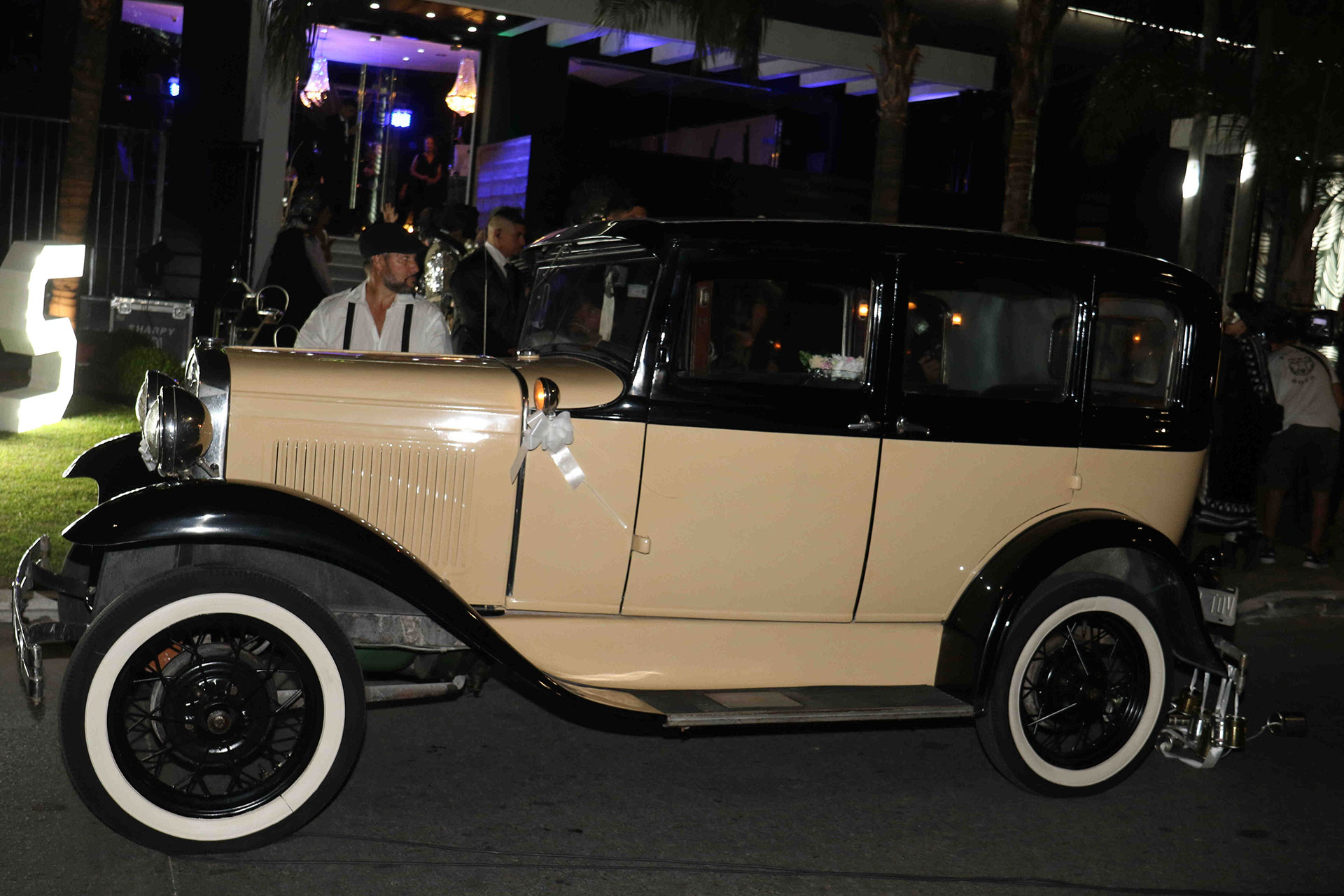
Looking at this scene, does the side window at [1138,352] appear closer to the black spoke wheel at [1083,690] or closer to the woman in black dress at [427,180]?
the black spoke wheel at [1083,690]

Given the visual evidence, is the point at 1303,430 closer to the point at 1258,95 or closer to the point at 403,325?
the point at 1258,95

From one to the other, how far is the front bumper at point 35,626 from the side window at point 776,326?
6.43ft

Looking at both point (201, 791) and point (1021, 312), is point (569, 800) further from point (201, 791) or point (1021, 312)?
point (1021, 312)

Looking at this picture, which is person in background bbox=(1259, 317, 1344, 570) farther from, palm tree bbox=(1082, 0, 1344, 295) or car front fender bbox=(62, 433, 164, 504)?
car front fender bbox=(62, 433, 164, 504)

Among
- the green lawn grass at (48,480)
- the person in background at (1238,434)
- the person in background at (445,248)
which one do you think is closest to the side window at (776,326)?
the green lawn grass at (48,480)

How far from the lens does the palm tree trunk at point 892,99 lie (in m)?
11.2

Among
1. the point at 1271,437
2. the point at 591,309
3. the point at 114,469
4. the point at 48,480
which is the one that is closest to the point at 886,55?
the point at 1271,437

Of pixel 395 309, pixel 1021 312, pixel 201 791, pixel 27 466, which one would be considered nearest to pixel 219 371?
pixel 201 791

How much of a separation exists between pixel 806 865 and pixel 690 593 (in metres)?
0.95

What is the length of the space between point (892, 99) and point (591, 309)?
7.75 meters

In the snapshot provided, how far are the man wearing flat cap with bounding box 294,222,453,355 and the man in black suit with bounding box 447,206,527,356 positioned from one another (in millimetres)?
403

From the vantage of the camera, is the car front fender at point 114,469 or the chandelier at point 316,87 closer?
the car front fender at point 114,469

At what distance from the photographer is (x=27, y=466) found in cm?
854

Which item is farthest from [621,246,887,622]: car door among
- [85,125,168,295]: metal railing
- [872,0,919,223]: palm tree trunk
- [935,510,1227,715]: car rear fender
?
[85,125,168,295]: metal railing
